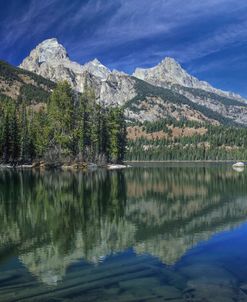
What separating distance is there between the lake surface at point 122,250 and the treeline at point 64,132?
98.0 metres

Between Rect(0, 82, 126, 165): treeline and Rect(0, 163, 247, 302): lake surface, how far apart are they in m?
98.0

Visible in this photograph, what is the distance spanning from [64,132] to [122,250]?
13282 cm

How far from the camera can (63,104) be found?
157750 millimetres

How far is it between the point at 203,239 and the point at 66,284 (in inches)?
624

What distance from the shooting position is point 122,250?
99.7ft

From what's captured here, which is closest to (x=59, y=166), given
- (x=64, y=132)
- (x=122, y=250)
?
(x=64, y=132)

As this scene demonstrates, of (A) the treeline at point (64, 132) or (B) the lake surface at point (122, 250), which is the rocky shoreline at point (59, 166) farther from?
(B) the lake surface at point (122, 250)

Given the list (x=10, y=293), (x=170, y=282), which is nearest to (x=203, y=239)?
(x=170, y=282)

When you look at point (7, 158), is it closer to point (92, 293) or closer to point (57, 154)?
point (57, 154)

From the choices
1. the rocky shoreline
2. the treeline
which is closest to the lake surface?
the rocky shoreline

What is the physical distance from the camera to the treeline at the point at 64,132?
511 ft

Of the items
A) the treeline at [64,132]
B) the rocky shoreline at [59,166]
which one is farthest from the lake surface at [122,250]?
the treeline at [64,132]

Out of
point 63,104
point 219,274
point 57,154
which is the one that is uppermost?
point 63,104

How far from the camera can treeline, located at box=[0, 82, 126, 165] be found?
155875 mm
